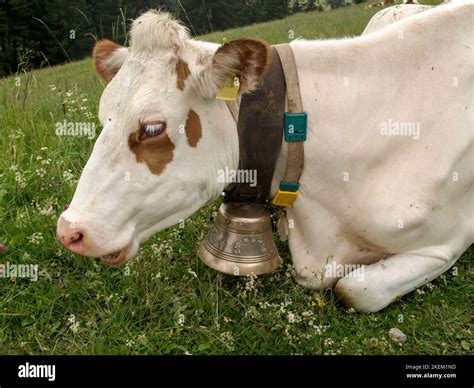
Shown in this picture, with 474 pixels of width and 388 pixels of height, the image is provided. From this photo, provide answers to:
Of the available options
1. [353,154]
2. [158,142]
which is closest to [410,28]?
[353,154]

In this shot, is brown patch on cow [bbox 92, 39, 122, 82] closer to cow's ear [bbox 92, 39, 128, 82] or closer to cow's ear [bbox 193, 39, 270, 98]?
cow's ear [bbox 92, 39, 128, 82]

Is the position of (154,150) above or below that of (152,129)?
below

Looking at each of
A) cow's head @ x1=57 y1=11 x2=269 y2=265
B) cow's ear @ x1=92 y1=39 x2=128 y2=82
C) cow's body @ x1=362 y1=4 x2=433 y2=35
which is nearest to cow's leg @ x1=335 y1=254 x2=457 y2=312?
cow's head @ x1=57 y1=11 x2=269 y2=265

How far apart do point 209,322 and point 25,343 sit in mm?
1113

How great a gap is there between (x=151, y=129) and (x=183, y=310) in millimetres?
1279

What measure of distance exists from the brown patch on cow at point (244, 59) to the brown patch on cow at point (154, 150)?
46 cm

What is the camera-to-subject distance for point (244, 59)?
8.82ft

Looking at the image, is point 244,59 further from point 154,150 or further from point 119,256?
point 119,256

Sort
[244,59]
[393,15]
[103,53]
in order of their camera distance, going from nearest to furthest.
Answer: [244,59] → [103,53] → [393,15]

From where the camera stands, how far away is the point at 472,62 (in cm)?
329

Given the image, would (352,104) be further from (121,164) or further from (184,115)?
(121,164)

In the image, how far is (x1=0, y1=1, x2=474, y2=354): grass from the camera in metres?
3.12

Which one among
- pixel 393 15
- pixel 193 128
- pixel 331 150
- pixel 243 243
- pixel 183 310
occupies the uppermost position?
pixel 393 15

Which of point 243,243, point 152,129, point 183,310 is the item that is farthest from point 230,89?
point 183,310
